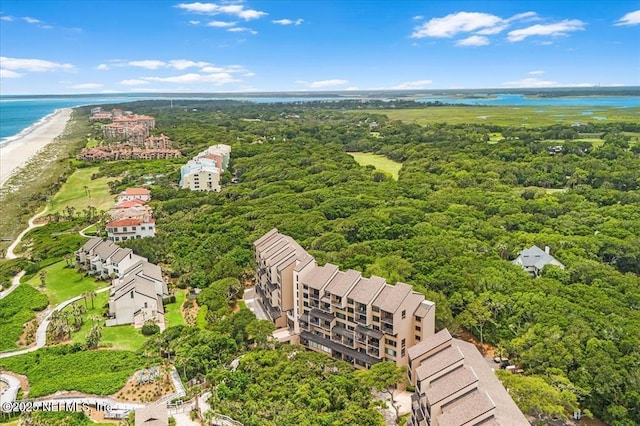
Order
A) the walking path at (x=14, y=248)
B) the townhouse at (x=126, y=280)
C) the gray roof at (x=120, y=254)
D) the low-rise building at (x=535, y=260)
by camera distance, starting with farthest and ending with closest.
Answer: the gray roof at (x=120, y=254) → the walking path at (x=14, y=248) → the low-rise building at (x=535, y=260) → the townhouse at (x=126, y=280)

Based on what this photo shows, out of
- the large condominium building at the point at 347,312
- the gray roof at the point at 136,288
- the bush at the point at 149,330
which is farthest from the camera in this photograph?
the gray roof at the point at 136,288

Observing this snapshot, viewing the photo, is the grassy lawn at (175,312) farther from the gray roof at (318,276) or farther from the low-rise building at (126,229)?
the low-rise building at (126,229)

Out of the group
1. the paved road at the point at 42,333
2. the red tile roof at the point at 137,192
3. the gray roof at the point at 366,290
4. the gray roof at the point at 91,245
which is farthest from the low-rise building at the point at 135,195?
the gray roof at the point at 366,290

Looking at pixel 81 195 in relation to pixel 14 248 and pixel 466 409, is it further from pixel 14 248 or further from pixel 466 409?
pixel 466 409

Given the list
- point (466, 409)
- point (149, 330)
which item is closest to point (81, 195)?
point (149, 330)

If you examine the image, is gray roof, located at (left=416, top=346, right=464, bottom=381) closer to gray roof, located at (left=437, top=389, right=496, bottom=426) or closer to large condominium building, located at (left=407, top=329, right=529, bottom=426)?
large condominium building, located at (left=407, top=329, right=529, bottom=426)

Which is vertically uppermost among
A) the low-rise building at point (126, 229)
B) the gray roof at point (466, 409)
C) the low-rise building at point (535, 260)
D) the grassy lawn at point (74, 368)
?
the gray roof at point (466, 409)

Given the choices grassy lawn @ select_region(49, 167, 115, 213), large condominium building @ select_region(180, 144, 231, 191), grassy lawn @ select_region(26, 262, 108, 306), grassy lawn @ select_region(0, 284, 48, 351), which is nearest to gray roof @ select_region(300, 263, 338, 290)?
grassy lawn @ select_region(0, 284, 48, 351)

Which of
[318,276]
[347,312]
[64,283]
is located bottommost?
[64,283]
